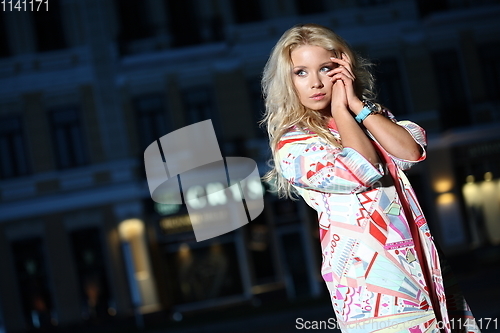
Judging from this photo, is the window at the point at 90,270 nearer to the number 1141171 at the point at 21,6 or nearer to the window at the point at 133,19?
the window at the point at 133,19

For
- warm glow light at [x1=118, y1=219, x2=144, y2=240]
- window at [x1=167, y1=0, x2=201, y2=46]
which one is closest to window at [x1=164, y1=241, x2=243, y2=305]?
warm glow light at [x1=118, y1=219, x2=144, y2=240]

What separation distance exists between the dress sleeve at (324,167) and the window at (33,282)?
1467 centimetres

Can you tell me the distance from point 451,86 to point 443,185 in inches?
100

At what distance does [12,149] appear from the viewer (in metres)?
15.4

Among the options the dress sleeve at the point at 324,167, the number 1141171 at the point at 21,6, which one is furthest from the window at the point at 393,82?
the dress sleeve at the point at 324,167

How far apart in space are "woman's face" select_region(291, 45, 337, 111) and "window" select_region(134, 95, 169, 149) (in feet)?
46.4

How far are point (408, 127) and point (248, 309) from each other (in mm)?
13515

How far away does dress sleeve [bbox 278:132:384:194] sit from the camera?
1.40 metres

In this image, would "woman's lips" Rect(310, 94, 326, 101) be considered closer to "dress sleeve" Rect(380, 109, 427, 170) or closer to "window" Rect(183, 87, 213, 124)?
"dress sleeve" Rect(380, 109, 427, 170)

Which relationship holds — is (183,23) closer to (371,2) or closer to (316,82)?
(371,2)

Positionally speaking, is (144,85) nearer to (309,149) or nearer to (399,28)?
(399,28)

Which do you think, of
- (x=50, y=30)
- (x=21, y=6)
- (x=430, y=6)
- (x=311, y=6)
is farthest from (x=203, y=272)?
(x=430, y=6)

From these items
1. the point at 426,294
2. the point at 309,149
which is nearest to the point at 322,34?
the point at 309,149

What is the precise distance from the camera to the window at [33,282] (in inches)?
593
